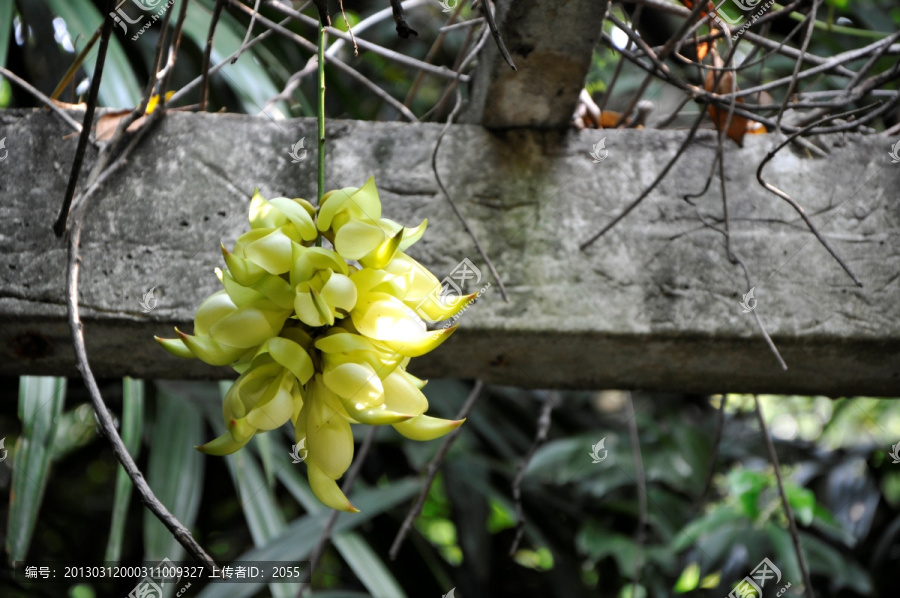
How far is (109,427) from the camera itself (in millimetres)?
418

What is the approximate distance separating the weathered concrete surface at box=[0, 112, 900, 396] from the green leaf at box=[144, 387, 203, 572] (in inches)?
19.9

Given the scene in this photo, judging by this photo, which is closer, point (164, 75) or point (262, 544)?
point (164, 75)

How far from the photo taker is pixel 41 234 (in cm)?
67

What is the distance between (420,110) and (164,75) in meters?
1.27

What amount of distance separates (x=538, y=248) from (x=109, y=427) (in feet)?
1.48

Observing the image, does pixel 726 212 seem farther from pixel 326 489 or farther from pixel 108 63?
pixel 108 63

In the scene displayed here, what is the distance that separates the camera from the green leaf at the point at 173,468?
1.10m

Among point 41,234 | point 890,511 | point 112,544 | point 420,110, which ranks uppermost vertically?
point 41,234

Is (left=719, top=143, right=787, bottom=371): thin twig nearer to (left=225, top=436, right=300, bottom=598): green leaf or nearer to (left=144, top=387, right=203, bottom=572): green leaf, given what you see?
(left=225, top=436, right=300, bottom=598): green leaf

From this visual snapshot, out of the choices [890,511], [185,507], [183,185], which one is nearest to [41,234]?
[183,185]

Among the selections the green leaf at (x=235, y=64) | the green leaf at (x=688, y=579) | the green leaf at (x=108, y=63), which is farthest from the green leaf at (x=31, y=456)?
the green leaf at (x=688, y=579)

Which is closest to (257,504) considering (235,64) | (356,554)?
(356,554)

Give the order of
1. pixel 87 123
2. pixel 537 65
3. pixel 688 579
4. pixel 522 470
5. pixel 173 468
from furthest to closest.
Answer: pixel 688 579, pixel 173 468, pixel 522 470, pixel 537 65, pixel 87 123

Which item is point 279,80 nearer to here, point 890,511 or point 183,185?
point 183,185
